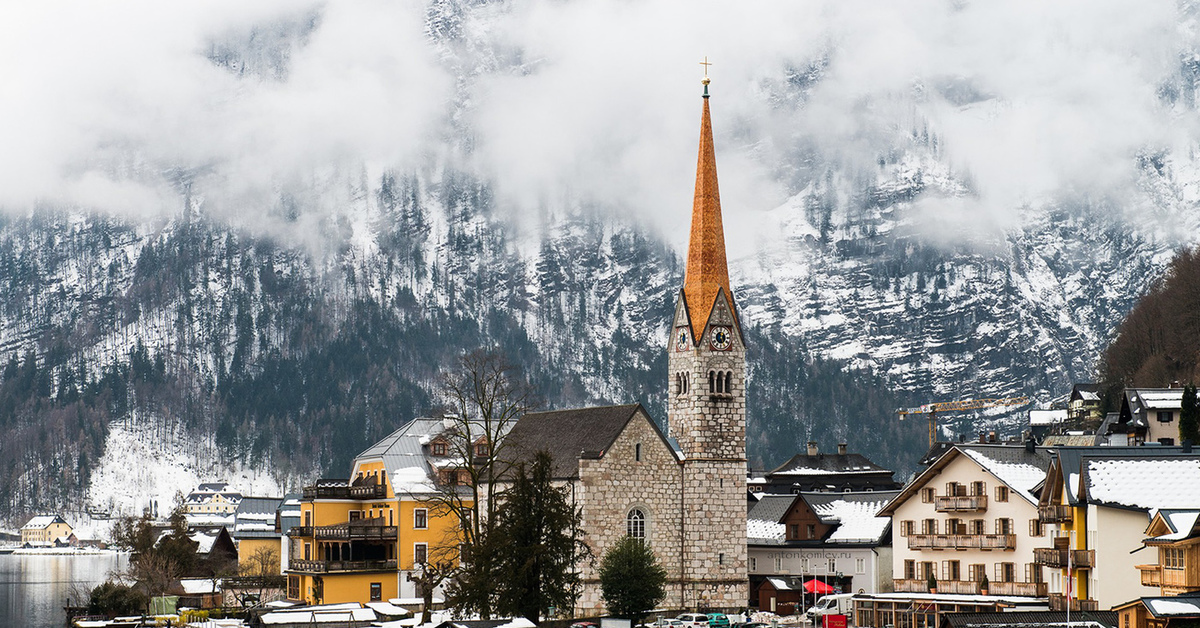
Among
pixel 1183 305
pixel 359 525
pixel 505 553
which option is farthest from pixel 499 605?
pixel 1183 305

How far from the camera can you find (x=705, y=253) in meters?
101

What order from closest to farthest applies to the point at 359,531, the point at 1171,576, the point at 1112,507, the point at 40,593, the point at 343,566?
the point at 1171,576, the point at 1112,507, the point at 343,566, the point at 359,531, the point at 40,593

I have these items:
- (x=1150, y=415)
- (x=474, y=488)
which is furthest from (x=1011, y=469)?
(x=1150, y=415)

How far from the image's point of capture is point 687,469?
3841 inches

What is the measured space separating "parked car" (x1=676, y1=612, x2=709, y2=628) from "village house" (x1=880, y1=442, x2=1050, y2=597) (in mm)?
10586

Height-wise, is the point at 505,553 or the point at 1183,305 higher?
the point at 1183,305

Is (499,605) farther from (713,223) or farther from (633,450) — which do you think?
(713,223)

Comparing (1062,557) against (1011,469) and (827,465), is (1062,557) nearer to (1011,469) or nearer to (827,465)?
(1011,469)

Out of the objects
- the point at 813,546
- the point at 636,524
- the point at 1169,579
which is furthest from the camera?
the point at 813,546

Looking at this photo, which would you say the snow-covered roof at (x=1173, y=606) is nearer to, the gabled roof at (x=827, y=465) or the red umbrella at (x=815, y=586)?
the red umbrella at (x=815, y=586)

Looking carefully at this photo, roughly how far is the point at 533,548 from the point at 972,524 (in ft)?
83.3

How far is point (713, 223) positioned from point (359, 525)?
2851 centimetres

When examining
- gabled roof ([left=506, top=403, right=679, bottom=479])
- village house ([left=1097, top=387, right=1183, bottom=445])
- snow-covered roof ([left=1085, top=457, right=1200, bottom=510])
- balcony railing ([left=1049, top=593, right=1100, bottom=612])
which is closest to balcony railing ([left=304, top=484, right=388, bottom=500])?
gabled roof ([left=506, top=403, right=679, bottom=479])

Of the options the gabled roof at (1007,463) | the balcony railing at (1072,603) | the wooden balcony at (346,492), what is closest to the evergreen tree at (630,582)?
the gabled roof at (1007,463)
